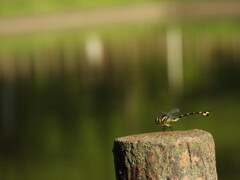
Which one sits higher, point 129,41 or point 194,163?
point 129,41

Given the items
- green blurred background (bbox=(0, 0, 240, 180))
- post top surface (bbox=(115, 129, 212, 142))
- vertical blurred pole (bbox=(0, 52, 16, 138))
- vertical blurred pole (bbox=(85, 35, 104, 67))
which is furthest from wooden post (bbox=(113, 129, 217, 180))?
vertical blurred pole (bbox=(85, 35, 104, 67))

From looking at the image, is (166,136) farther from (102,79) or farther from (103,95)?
(102,79)

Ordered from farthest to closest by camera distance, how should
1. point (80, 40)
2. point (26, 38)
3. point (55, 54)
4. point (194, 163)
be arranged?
point (26, 38) → point (80, 40) → point (55, 54) → point (194, 163)

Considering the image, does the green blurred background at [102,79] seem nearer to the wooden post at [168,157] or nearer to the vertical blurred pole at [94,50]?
the vertical blurred pole at [94,50]

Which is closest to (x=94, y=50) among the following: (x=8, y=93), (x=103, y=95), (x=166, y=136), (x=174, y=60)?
(x=174, y=60)

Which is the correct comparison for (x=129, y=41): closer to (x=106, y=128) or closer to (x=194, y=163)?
(x=106, y=128)

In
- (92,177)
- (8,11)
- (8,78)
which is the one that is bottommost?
(92,177)

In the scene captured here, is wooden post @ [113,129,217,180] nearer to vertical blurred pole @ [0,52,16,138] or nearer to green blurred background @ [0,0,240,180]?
green blurred background @ [0,0,240,180]

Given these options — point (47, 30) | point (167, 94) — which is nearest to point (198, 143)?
point (167, 94)
